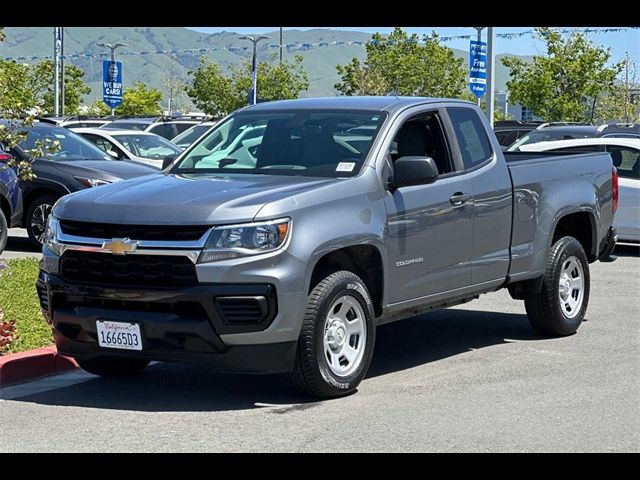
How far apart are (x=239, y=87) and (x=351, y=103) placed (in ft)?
226

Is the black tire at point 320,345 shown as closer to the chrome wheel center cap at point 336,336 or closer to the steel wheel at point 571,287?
the chrome wheel center cap at point 336,336

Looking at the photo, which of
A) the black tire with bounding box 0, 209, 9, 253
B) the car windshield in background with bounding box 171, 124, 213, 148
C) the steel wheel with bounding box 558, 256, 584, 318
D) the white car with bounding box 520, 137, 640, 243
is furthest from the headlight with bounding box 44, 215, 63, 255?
the car windshield in background with bounding box 171, 124, 213, 148

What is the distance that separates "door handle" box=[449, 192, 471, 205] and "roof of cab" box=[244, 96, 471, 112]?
745mm

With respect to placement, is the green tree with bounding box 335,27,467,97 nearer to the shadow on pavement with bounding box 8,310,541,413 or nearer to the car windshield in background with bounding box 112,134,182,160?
the car windshield in background with bounding box 112,134,182,160

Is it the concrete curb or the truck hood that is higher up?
the truck hood

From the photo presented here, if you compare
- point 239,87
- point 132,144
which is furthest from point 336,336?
point 239,87

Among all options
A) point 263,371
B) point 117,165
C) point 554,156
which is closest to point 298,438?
point 263,371

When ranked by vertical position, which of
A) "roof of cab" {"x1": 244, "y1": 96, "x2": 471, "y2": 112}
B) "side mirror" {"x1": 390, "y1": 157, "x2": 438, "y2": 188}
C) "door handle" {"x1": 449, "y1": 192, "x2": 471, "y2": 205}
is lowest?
"door handle" {"x1": 449, "y1": 192, "x2": 471, "y2": 205}

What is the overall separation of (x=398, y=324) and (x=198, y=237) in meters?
4.01

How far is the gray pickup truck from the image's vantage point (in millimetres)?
7441

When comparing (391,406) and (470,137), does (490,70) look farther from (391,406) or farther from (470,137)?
(391,406)

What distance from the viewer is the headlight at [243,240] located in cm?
740

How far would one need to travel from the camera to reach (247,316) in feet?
24.3
